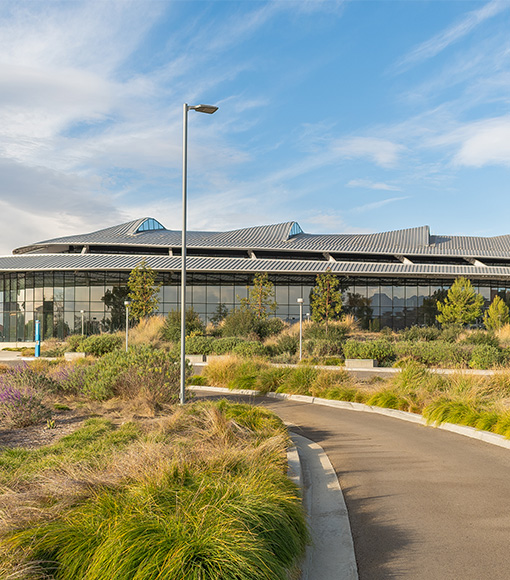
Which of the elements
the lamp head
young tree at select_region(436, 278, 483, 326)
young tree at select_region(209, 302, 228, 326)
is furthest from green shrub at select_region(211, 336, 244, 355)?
young tree at select_region(436, 278, 483, 326)

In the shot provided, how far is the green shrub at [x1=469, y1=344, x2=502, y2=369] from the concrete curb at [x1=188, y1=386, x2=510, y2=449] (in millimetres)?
9913

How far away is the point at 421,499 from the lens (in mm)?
6375

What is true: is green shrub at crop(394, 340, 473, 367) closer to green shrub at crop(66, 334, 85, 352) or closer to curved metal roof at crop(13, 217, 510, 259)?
green shrub at crop(66, 334, 85, 352)

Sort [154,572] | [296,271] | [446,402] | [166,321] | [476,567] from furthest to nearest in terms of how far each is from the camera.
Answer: [296,271] → [166,321] → [446,402] → [476,567] → [154,572]

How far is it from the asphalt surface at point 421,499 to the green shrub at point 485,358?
11760 millimetres

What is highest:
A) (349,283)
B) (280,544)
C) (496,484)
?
(349,283)

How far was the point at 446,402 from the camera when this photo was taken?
1159cm

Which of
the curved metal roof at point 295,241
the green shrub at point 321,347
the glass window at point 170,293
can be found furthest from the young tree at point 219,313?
the green shrub at point 321,347

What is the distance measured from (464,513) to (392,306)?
41952mm

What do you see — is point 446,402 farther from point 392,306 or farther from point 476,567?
point 392,306

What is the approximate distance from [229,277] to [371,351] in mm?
22720

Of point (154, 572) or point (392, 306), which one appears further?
point (392, 306)

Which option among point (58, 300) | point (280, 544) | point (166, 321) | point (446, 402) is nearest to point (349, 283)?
point (166, 321)

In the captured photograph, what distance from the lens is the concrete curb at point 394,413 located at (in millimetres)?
9453
